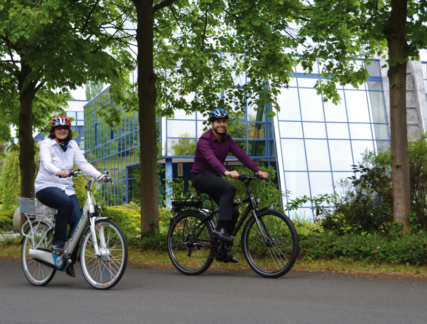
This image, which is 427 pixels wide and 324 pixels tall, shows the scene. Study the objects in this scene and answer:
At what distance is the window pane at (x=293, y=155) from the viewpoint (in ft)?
78.6

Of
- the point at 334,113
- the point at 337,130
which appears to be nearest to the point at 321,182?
the point at 337,130

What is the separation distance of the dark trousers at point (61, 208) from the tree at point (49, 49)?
3.13m

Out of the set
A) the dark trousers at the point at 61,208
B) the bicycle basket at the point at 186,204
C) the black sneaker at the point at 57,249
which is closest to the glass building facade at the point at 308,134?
the bicycle basket at the point at 186,204

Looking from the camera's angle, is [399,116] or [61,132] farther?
[399,116]

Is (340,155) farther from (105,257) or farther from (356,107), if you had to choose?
(105,257)

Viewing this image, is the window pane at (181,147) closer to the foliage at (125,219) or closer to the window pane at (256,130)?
the window pane at (256,130)

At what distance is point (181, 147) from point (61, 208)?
23408mm

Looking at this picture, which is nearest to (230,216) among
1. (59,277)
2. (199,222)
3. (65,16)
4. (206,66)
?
(199,222)

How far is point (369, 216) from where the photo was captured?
8.58 meters

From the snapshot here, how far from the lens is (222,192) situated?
20.7 ft

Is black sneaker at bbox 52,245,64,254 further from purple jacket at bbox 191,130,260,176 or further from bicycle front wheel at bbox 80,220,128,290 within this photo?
purple jacket at bbox 191,130,260,176

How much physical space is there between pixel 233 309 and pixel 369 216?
15.3 feet

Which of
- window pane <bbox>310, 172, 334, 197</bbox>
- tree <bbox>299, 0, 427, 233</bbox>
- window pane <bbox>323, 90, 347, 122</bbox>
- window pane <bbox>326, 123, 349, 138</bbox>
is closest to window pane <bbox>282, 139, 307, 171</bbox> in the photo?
window pane <bbox>310, 172, 334, 197</bbox>

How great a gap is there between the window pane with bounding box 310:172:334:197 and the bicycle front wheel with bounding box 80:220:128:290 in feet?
61.6
